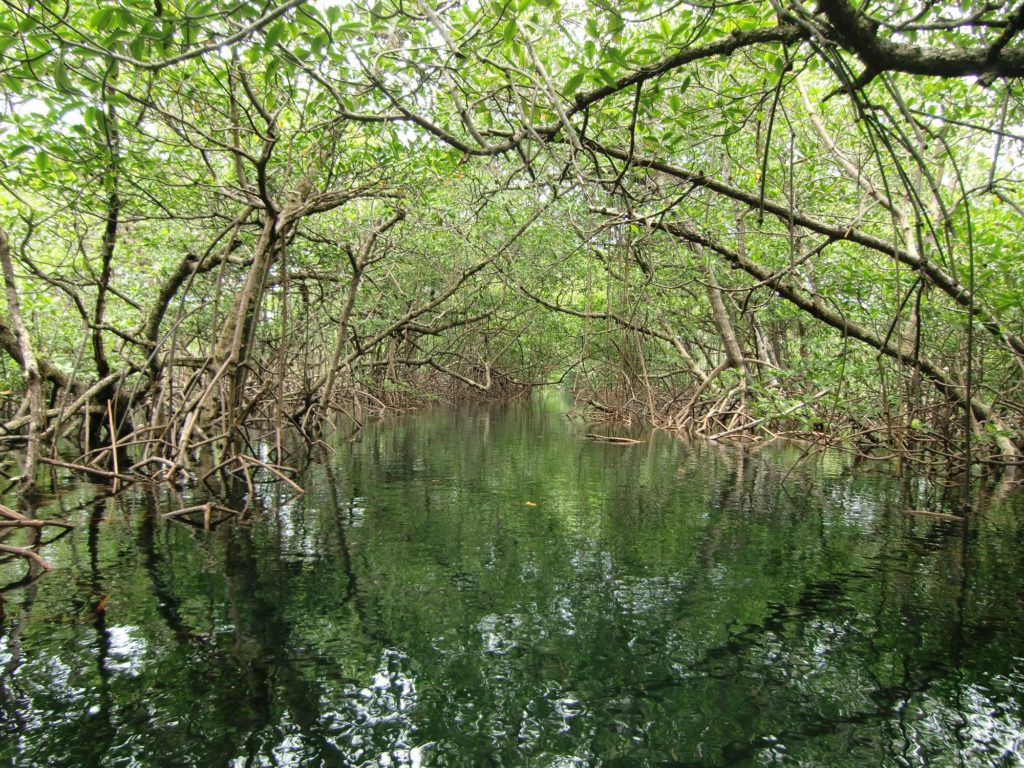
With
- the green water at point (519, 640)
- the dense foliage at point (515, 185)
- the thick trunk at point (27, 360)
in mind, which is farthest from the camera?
the thick trunk at point (27, 360)

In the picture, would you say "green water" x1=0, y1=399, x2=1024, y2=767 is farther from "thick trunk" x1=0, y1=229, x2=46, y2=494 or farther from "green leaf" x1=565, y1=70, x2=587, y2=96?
"green leaf" x1=565, y1=70, x2=587, y2=96

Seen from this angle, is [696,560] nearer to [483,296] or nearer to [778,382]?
[778,382]

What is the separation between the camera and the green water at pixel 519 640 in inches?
76.5

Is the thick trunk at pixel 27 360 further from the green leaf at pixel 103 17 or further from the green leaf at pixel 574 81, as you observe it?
the green leaf at pixel 574 81

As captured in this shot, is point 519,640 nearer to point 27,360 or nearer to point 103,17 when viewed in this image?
point 103,17

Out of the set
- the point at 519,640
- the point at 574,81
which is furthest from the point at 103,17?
the point at 519,640

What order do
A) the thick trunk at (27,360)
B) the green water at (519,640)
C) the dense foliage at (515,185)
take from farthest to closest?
the thick trunk at (27,360)
the dense foliage at (515,185)
the green water at (519,640)

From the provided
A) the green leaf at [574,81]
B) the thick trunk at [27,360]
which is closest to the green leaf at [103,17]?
the green leaf at [574,81]

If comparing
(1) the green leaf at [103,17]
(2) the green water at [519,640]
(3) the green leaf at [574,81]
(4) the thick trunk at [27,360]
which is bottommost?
(2) the green water at [519,640]

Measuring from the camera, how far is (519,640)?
8.63 ft

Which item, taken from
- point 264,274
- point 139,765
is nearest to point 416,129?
point 264,274

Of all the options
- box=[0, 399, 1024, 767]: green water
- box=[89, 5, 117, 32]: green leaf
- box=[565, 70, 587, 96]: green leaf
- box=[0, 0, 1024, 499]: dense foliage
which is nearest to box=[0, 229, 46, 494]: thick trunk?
box=[0, 0, 1024, 499]: dense foliage

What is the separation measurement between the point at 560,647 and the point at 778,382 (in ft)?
25.8

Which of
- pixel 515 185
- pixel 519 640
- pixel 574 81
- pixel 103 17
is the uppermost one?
pixel 515 185
